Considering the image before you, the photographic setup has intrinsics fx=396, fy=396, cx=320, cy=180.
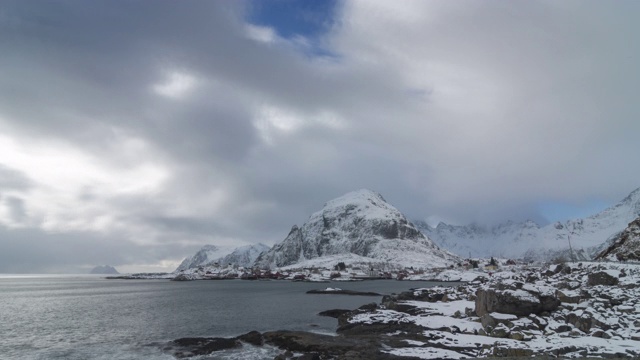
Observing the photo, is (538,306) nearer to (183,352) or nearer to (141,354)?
(183,352)

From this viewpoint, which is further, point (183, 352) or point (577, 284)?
point (577, 284)

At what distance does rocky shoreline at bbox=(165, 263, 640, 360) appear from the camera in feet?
95.9

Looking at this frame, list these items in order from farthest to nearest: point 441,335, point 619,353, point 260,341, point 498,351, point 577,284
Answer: point 577,284, point 260,341, point 441,335, point 498,351, point 619,353

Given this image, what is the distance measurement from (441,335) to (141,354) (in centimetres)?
2904

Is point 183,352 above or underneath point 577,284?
underneath

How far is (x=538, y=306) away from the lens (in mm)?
39031

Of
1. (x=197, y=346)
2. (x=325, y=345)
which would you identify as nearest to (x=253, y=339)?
(x=197, y=346)

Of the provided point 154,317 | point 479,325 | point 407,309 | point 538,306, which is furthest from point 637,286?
point 154,317

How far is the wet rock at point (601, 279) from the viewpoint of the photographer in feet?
142

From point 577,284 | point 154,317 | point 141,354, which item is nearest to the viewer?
point 141,354

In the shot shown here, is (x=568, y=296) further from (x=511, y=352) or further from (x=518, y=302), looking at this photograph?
(x=511, y=352)

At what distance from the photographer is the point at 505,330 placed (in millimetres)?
34375

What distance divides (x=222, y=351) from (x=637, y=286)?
1647 inches

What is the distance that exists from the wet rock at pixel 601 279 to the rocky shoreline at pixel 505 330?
0.30ft
